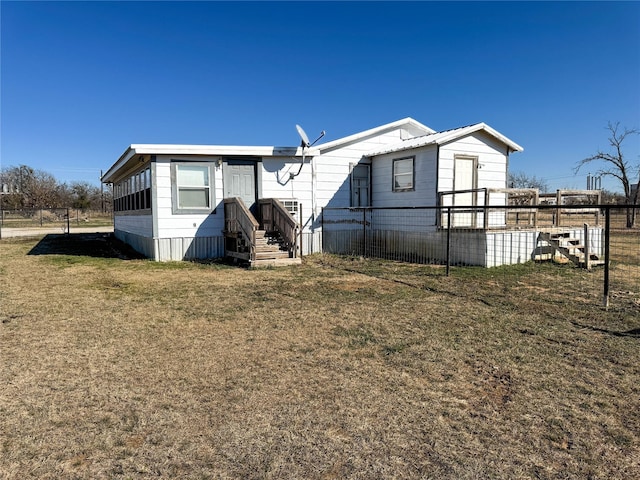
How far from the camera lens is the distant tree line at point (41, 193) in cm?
4444

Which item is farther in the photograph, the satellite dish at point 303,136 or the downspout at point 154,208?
the satellite dish at point 303,136

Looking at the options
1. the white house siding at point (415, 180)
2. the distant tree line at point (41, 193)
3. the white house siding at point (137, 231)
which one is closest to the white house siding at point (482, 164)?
the white house siding at point (415, 180)

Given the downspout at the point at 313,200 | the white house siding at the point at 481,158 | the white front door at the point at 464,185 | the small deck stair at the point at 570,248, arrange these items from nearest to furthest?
the small deck stair at the point at 570,248
the white house siding at the point at 481,158
the white front door at the point at 464,185
the downspout at the point at 313,200

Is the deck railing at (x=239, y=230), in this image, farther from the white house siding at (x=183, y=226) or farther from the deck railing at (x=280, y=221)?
the deck railing at (x=280, y=221)

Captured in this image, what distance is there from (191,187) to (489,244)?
25.3ft

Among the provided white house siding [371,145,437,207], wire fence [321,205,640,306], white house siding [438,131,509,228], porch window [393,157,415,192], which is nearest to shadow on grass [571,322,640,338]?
wire fence [321,205,640,306]

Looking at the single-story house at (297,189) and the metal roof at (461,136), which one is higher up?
the metal roof at (461,136)

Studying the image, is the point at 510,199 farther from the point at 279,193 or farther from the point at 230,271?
the point at 230,271

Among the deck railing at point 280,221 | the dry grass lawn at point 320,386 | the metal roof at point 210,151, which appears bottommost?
the dry grass lawn at point 320,386

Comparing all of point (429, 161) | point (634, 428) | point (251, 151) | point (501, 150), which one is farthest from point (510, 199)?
point (634, 428)

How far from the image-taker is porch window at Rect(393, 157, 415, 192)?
39.0 ft

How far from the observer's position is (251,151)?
1152cm

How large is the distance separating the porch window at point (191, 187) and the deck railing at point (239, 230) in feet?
1.94

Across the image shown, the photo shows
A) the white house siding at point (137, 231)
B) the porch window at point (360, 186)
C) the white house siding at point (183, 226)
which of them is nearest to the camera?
the white house siding at point (183, 226)
